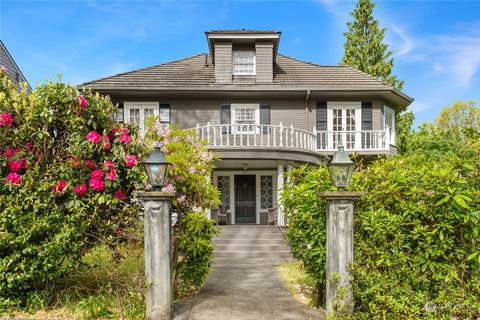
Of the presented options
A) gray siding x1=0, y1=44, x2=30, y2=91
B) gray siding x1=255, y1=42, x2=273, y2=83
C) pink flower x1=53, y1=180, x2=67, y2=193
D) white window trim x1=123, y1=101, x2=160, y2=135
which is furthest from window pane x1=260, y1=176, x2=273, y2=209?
gray siding x1=0, y1=44, x2=30, y2=91

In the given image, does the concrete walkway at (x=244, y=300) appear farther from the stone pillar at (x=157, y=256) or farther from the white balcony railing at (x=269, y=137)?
the white balcony railing at (x=269, y=137)

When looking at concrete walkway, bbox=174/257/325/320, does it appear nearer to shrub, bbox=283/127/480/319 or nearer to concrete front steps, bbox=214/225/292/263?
shrub, bbox=283/127/480/319

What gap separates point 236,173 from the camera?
650 inches

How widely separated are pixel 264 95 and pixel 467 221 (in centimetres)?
1227

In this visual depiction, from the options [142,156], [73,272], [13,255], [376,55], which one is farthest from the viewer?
[376,55]

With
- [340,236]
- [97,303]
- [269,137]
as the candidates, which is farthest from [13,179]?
[269,137]

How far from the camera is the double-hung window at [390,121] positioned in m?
17.5

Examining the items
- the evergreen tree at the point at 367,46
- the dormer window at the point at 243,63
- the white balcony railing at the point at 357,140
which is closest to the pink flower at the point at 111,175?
the white balcony railing at the point at 357,140

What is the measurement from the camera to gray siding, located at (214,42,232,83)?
54.9 feet

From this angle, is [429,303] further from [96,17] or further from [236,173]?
[236,173]

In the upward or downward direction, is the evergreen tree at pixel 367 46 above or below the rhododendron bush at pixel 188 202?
above

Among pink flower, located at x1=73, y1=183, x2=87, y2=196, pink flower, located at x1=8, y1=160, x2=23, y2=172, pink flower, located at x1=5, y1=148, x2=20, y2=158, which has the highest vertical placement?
pink flower, located at x1=5, y1=148, x2=20, y2=158

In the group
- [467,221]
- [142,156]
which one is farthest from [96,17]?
[467,221]

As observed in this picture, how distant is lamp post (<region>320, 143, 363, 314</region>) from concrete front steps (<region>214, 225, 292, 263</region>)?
481cm
